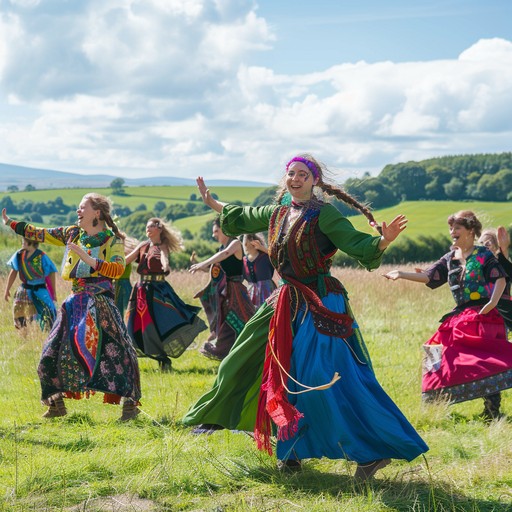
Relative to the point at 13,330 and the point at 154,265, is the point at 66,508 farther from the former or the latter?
the point at 13,330

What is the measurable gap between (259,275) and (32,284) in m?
3.27

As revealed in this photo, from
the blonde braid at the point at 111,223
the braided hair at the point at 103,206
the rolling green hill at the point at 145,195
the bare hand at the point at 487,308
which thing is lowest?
the bare hand at the point at 487,308

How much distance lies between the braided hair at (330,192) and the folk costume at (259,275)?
15.6ft

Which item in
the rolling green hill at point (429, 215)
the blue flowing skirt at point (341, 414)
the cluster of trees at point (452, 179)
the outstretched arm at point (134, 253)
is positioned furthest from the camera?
the cluster of trees at point (452, 179)

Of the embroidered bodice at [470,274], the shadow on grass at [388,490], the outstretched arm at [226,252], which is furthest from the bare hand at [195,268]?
the shadow on grass at [388,490]

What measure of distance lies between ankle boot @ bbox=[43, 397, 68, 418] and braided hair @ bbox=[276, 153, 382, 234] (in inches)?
110

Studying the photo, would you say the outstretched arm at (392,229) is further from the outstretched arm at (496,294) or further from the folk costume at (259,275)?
the folk costume at (259,275)

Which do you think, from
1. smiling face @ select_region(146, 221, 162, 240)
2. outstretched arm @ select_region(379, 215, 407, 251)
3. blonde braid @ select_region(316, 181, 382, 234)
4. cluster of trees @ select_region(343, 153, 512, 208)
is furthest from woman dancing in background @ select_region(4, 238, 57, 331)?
cluster of trees @ select_region(343, 153, 512, 208)

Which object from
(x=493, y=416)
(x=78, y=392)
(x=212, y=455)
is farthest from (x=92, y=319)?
(x=493, y=416)

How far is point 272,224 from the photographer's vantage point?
5.61 meters

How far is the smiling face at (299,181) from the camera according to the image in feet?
18.2

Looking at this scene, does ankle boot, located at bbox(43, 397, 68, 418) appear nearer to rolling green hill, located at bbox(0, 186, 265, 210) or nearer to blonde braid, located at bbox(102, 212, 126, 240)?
blonde braid, located at bbox(102, 212, 126, 240)

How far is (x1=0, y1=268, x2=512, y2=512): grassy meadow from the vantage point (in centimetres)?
471

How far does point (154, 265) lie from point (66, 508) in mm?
5582
